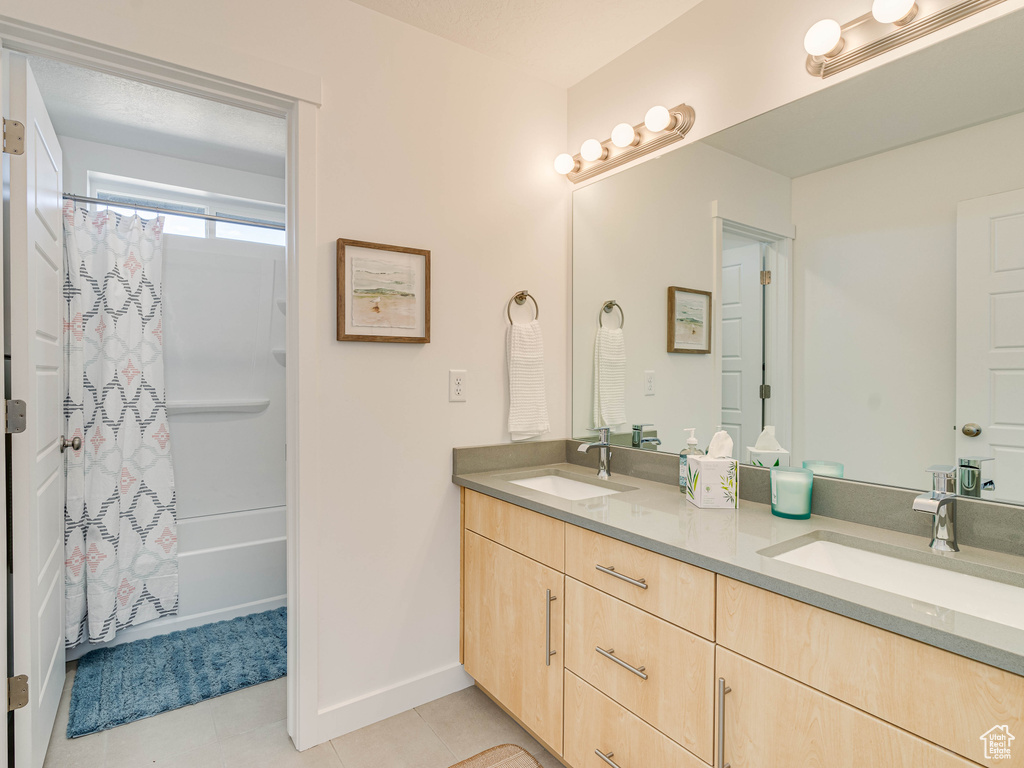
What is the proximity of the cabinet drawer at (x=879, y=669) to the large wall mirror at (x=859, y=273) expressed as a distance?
58 cm

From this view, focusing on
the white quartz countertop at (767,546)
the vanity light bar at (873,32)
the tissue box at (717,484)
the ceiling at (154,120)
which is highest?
the ceiling at (154,120)

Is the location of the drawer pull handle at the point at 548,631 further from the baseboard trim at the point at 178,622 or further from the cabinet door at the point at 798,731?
the baseboard trim at the point at 178,622

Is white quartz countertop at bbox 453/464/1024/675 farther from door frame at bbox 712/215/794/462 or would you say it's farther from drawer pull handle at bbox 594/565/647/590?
door frame at bbox 712/215/794/462

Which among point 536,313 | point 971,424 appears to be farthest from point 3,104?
point 971,424

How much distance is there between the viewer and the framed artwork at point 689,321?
187 cm

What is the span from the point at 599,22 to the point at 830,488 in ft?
5.32

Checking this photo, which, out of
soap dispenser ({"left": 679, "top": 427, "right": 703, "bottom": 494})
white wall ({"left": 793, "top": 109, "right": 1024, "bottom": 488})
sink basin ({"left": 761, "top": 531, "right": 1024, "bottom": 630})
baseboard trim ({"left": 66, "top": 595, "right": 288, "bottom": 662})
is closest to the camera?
sink basin ({"left": 761, "top": 531, "right": 1024, "bottom": 630})

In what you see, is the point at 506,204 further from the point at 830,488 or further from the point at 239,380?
the point at 239,380

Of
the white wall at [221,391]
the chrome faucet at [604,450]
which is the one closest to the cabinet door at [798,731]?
the chrome faucet at [604,450]

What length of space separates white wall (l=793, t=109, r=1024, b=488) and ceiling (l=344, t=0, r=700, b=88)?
0.80 metres

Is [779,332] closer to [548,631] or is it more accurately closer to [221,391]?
[548,631]

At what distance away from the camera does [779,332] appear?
163 centimetres

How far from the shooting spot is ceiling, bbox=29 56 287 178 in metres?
2.17

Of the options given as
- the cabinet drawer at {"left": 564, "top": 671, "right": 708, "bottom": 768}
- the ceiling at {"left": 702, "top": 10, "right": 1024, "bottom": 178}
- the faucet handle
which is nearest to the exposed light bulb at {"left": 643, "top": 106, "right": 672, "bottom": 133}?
the ceiling at {"left": 702, "top": 10, "right": 1024, "bottom": 178}
